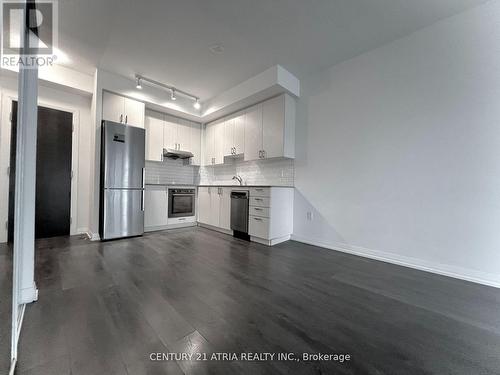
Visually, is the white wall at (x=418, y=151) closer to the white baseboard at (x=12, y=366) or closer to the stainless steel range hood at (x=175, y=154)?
the stainless steel range hood at (x=175, y=154)

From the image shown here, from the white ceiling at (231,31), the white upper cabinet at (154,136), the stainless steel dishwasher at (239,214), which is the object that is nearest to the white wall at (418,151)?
the white ceiling at (231,31)

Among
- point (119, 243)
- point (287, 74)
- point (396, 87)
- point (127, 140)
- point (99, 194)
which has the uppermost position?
point (287, 74)

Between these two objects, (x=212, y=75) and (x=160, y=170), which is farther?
(x=160, y=170)

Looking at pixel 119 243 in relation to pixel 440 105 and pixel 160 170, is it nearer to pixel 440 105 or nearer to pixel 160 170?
pixel 160 170

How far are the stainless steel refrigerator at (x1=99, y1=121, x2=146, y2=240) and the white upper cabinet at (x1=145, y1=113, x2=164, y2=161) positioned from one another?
56cm

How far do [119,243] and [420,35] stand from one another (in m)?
4.87

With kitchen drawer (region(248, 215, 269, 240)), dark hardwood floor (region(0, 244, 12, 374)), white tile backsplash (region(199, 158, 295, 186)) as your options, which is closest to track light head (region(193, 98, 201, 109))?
white tile backsplash (region(199, 158, 295, 186))

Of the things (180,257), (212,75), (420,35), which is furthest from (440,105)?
(180,257)

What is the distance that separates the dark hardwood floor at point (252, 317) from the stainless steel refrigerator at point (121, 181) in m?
0.93

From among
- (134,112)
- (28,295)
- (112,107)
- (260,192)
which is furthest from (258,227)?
(112,107)

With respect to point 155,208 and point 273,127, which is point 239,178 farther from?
point 155,208

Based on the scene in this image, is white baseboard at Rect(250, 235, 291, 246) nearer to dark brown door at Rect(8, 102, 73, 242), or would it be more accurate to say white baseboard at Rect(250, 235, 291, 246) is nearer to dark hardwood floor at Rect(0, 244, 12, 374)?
dark hardwood floor at Rect(0, 244, 12, 374)

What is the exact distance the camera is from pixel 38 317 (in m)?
1.33

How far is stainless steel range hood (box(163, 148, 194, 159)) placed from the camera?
4.35 meters
